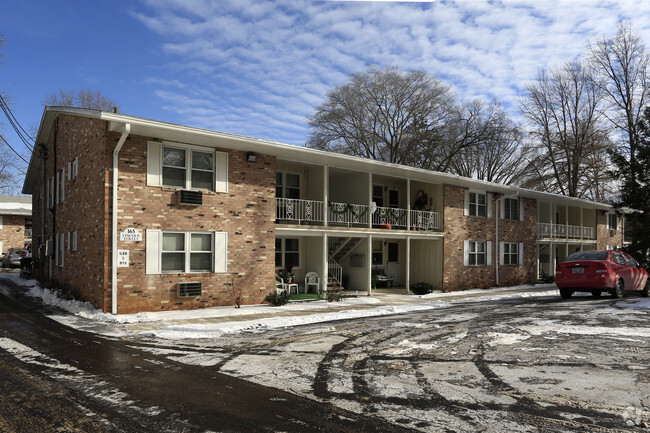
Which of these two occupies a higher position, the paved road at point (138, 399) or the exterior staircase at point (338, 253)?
the exterior staircase at point (338, 253)

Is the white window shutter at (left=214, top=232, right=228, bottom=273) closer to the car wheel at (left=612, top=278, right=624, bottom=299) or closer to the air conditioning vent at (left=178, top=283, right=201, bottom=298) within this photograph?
the air conditioning vent at (left=178, top=283, right=201, bottom=298)

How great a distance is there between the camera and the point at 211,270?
555 inches

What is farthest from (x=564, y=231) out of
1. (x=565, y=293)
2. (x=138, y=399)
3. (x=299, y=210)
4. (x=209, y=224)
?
(x=138, y=399)

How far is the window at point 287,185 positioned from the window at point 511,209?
38.9 ft

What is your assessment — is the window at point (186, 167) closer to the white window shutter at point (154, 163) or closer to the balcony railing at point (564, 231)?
the white window shutter at point (154, 163)

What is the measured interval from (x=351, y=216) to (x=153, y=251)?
27.2ft

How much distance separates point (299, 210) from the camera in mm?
17500

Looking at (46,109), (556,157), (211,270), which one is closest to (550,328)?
(211,270)

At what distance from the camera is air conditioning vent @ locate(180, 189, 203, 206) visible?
1348 cm

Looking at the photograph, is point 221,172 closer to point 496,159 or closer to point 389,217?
point 389,217

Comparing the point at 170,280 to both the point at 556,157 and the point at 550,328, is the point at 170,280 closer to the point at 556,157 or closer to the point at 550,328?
the point at 550,328

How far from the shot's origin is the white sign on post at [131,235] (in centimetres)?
1251

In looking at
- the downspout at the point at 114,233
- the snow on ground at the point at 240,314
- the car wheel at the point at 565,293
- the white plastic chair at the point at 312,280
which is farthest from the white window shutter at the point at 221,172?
the car wheel at the point at 565,293

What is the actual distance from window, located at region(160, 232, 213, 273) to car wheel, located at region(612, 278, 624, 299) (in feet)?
41.7
